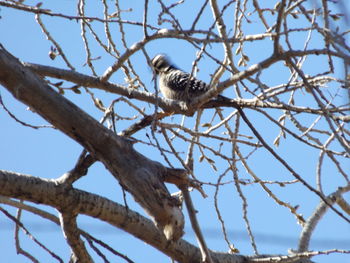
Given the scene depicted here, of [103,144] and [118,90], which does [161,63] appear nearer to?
[118,90]

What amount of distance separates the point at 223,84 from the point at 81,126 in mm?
734

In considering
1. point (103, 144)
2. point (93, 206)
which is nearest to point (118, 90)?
point (103, 144)

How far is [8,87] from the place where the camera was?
267 cm

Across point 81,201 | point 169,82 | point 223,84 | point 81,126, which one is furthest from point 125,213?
point 169,82

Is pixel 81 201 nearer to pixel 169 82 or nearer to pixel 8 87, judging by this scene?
pixel 8 87

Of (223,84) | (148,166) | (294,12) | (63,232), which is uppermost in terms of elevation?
(294,12)

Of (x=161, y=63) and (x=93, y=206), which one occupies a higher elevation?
(x=161, y=63)

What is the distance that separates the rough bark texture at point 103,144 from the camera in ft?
8.72

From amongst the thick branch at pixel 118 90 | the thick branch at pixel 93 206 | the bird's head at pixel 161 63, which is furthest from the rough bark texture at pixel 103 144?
the bird's head at pixel 161 63

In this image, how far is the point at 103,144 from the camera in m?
2.77

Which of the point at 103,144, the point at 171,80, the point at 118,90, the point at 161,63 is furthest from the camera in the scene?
the point at 161,63

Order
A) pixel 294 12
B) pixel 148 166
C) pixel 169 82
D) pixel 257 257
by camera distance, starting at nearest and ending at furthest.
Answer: pixel 148 166 → pixel 257 257 → pixel 294 12 → pixel 169 82

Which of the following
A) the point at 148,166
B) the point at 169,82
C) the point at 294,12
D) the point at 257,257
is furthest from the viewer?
the point at 169,82

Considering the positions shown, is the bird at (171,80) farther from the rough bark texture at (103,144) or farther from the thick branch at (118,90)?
the rough bark texture at (103,144)
